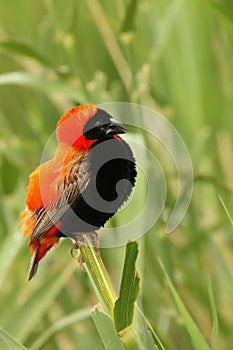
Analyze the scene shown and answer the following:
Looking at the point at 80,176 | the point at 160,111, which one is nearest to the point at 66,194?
the point at 80,176

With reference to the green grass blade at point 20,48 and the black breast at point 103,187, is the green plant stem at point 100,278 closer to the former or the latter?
the black breast at point 103,187

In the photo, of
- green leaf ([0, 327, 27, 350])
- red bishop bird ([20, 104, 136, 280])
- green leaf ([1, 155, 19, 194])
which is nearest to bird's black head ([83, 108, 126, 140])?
red bishop bird ([20, 104, 136, 280])

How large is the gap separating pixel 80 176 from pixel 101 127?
0.07 metres

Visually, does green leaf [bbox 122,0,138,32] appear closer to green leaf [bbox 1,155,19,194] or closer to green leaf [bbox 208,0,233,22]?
green leaf [bbox 208,0,233,22]

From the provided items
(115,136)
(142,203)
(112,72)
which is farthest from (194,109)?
(115,136)

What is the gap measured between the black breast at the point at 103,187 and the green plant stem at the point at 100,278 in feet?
0.38

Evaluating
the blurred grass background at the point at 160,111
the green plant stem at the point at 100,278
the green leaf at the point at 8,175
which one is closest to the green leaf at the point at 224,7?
the blurred grass background at the point at 160,111

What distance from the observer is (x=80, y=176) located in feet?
3.27

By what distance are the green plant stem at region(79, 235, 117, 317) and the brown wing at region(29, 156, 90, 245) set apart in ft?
0.31

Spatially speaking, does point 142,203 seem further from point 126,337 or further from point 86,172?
point 126,337

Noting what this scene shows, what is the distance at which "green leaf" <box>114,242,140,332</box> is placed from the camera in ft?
2.72

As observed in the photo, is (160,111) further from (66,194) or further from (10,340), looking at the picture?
(10,340)

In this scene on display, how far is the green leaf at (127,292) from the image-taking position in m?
0.83

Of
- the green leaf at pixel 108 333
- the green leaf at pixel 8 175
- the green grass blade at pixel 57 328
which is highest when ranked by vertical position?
the green leaf at pixel 108 333
